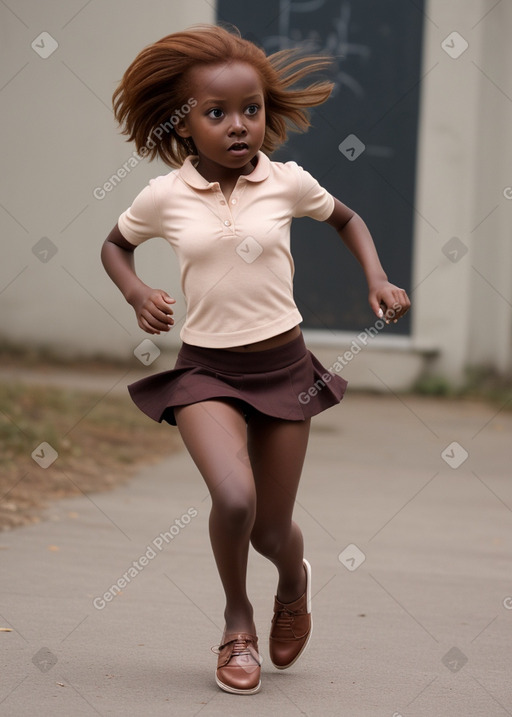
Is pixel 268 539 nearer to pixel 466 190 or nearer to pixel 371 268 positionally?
pixel 371 268

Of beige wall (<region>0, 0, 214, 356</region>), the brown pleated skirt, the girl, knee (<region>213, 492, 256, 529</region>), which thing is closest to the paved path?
the girl

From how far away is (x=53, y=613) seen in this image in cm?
395

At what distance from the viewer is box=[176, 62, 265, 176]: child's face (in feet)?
10.6

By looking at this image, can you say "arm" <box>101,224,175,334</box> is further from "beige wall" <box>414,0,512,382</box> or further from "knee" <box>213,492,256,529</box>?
"beige wall" <box>414,0,512,382</box>

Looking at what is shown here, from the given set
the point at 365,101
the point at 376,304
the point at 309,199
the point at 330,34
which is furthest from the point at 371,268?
the point at 330,34

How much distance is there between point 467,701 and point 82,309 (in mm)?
7282

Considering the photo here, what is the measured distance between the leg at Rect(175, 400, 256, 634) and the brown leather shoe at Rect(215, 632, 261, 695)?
3 cm

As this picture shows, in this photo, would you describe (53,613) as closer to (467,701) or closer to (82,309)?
(467,701)

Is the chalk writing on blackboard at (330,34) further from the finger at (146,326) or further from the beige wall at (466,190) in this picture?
the finger at (146,326)

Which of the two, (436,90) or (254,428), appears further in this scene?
(436,90)

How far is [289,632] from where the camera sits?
3.48 m

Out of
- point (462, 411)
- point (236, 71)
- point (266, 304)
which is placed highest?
point (236, 71)

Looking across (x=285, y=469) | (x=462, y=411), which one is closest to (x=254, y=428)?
(x=285, y=469)

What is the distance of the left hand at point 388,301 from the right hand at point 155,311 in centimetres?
58
